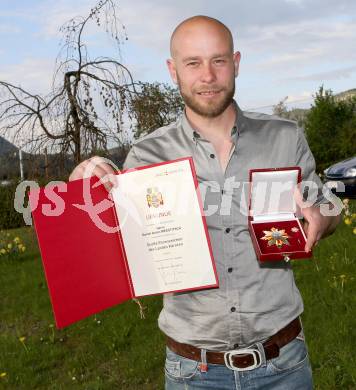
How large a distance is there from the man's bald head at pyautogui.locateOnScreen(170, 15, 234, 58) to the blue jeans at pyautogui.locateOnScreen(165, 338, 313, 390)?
4.27ft

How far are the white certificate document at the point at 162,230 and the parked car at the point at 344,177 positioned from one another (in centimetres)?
1181

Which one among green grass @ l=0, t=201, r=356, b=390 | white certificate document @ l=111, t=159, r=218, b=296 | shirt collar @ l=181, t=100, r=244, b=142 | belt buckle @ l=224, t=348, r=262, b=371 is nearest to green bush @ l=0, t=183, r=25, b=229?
green grass @ l=0, t=201, r=356, b=390

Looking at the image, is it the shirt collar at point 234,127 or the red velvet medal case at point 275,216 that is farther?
the shirt collar at point 234,127

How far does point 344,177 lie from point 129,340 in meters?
10.0

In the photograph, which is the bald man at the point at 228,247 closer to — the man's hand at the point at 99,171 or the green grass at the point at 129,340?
the man's hand at the point at 99,171

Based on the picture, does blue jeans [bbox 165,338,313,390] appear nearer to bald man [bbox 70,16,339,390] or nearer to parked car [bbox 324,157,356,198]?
bald man [bbox 70,16,339,390]

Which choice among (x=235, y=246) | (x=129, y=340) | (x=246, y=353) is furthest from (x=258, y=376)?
(x=129, y=340)

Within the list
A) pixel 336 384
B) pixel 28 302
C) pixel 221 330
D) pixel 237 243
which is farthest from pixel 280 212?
pixel 28 302

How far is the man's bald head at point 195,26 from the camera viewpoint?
2.45 m

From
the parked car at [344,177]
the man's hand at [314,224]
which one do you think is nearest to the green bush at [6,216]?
the parked car at [344,177]

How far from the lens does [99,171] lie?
235 cm

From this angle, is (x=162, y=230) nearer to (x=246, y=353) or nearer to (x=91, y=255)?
(x=91, y=255)

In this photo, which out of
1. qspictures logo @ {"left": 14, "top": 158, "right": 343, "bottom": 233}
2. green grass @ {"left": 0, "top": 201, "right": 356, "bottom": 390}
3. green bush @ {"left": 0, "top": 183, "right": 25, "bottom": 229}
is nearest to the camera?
qspictures logo @ {"left": 14, "top": 158, "right": 343, "bottom": 233}

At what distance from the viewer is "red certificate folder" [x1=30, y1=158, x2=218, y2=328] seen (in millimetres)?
2307
